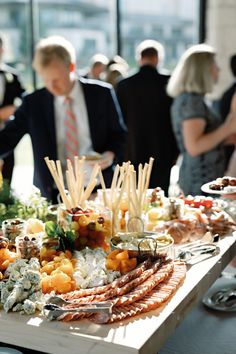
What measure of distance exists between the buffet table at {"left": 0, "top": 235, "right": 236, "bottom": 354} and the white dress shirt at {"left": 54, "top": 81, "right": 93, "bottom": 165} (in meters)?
1.68

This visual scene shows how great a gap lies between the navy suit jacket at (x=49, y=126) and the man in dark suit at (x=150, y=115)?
1.46 meters

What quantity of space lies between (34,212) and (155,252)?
0.72m

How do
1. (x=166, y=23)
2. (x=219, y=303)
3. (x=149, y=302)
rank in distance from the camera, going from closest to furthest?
(x=149, y=302) → (x=219, y=303) → (x=166, y=23)

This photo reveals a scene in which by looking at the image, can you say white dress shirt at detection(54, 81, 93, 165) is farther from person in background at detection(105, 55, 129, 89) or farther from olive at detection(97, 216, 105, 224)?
person in background at detection(105, 55, 129, 89)

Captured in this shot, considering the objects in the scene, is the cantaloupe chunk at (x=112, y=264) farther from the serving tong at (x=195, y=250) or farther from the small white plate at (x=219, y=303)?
the small white plate at (x=219, y=303)

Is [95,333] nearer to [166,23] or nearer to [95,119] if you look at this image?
[95,119]

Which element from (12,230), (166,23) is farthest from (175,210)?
(166,23)

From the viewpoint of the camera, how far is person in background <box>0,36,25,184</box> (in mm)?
4977

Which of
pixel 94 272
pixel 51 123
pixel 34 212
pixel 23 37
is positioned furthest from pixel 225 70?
pixel 94 272

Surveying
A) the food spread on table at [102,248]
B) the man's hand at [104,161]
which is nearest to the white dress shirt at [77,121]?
the man's hand at [104,161]

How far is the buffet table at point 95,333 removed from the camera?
1.55m

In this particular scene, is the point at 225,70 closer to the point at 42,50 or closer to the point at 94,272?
the point at 42,50

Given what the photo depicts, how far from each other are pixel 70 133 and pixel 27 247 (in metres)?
1.41

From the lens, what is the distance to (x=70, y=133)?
3312 mm
